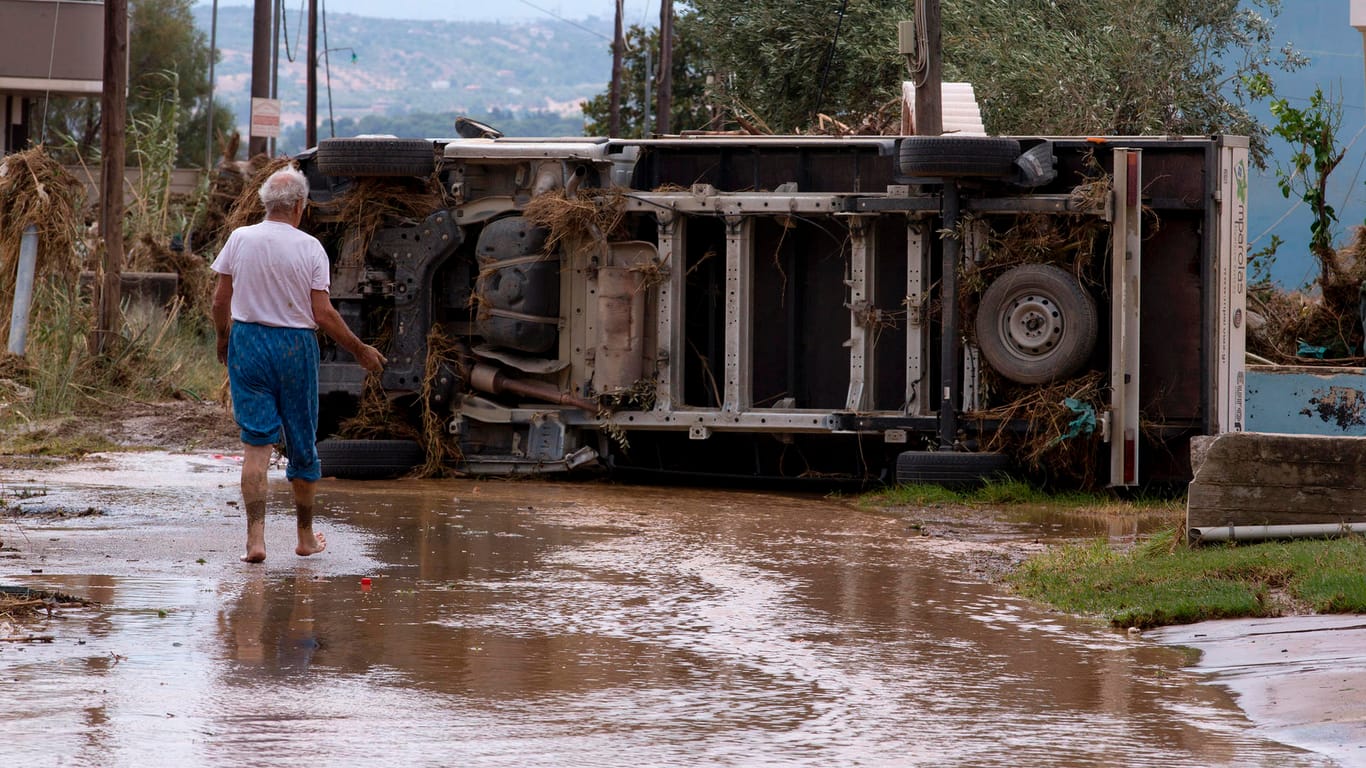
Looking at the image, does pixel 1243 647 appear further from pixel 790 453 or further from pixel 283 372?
pixel 790 453

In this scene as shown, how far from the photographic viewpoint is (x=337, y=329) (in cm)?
799

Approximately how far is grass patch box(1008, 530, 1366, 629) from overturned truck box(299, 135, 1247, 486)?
11.5ft

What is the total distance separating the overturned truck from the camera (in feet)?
36.7

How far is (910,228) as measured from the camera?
11.6 meters

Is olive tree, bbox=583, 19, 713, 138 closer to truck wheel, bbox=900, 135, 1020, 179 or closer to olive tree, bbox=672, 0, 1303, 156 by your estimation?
olive tree, bbox=672, 0, 1303, 156

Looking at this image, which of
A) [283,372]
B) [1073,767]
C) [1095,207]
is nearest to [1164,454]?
[1095,207]

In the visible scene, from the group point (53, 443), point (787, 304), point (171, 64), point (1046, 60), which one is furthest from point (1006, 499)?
point (171, 64)

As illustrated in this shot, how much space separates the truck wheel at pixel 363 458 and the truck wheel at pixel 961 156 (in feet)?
13.0

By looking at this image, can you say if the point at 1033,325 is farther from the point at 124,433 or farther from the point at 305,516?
the point at 124,433

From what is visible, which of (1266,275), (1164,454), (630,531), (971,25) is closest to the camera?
(630,531)

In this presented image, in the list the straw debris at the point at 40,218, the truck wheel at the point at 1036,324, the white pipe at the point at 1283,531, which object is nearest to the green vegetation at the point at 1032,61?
the truck wheel at the point at 1036,324

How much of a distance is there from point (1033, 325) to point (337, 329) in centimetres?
501

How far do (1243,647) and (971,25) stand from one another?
19.3 m

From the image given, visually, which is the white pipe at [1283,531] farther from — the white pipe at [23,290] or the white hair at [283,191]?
the white pipe at [23,290]
